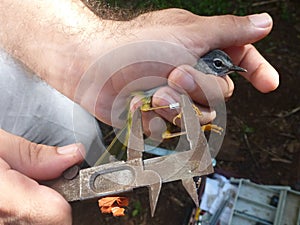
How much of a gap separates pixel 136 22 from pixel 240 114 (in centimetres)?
100

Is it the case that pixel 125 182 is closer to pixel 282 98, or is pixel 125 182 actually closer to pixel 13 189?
pixel 13 189

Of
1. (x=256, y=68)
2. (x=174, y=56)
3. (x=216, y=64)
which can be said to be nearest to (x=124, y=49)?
(x=174, y=56)

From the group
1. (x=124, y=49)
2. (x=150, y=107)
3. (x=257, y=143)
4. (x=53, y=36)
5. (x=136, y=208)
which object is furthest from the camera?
(x=257, y=143)

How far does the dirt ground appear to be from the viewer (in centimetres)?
191

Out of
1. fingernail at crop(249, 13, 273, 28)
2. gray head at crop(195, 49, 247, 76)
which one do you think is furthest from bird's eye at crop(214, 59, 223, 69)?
fingernail at crop(249, 13, 273, 28)

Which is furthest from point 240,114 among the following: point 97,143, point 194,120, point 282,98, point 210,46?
point 194,120

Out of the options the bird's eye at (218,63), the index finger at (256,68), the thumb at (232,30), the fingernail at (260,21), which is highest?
the fingernail at (260,21)

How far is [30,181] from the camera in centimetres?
83

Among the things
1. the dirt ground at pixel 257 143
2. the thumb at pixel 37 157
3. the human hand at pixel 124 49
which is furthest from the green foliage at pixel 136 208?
the thumb at pixel 37 157

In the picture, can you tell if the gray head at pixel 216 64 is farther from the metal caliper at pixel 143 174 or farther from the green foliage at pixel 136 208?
the green foliage at pixel 136 208

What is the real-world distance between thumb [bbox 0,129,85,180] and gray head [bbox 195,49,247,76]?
1.18 feet

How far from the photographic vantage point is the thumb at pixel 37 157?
84 cm

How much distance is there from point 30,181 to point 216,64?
0.48 meters

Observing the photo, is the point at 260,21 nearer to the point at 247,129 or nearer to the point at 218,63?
the point at 218,63
